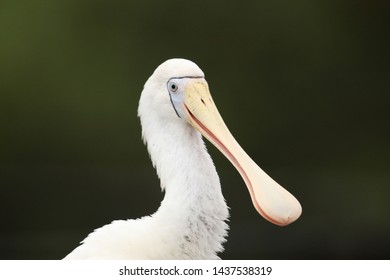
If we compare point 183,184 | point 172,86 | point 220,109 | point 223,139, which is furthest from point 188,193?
point 220,109

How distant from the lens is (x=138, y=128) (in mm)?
3057

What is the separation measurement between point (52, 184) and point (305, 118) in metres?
1.02

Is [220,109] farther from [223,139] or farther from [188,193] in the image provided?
[188,193]

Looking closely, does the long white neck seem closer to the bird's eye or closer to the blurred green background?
the bird's eye

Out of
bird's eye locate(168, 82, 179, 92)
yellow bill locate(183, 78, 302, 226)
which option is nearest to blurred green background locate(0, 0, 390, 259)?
yellow bill locate(183, 78, 302, 226)

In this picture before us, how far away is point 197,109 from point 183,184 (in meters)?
0.24

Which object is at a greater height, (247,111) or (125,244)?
(247,111)

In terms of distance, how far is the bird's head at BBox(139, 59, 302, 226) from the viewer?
A: 264 centimetres

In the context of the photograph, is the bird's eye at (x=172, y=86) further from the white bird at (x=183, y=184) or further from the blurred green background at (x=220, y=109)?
the blurred green background at (x=220, y=109)

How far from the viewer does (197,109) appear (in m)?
2.65

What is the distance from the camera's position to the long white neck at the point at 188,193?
2.59 meters

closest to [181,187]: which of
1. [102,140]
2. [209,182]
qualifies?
[209,182]
